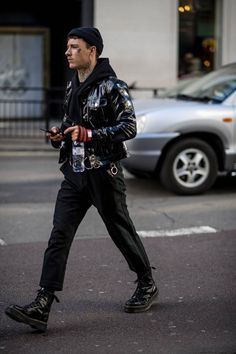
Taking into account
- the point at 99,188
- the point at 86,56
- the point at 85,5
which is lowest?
the point at 99,188

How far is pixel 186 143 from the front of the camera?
1027 centimetres

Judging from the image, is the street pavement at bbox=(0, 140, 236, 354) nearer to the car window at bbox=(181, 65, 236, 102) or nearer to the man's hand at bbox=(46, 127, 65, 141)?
the man's hand at bbox=(46, 127, 65, 141)

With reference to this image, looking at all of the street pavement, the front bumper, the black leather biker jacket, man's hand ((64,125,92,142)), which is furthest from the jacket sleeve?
the front bumper

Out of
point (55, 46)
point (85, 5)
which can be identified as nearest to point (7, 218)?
point (85, 5)

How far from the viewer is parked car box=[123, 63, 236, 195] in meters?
10.1

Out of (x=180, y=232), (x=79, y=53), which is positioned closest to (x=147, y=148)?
(x=180, y=232)

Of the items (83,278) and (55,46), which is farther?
(55,46)

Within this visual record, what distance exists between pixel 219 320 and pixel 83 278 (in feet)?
4.69

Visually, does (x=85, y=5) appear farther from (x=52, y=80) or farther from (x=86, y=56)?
(x=86, y=56)

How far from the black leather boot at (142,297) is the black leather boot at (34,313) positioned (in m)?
0.69

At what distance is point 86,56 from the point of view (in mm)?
5211

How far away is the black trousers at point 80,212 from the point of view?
5.18 meters

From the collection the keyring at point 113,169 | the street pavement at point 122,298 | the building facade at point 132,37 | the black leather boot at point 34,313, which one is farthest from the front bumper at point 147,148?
the building facade at point 132,37

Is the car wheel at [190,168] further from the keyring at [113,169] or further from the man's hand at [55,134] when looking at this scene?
the man's hand at [55,134]
